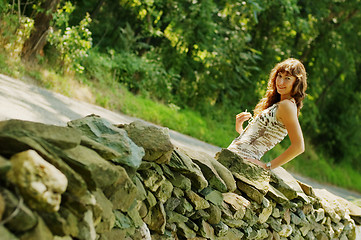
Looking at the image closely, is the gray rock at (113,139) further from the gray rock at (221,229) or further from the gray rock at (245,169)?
Result: the gray rock at (245,169)

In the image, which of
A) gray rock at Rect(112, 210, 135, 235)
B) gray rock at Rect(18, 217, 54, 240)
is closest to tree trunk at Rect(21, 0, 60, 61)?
gray rock at Rect(112, 210, 135, 235)

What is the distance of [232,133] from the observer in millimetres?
13336

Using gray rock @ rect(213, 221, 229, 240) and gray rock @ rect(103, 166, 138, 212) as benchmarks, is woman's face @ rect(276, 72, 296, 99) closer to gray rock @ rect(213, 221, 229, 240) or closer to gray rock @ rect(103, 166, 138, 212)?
gray rock @ rect(213, 221, 229, 240)

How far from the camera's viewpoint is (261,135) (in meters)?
3.68

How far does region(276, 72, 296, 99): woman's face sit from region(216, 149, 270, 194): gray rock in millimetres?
669

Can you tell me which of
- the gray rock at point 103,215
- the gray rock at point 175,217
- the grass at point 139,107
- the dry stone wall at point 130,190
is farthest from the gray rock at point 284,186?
the grass at point 139,107

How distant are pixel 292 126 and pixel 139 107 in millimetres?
7587

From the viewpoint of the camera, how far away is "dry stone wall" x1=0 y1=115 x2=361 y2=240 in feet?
5.57

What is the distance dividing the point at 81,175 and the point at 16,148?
0.34 metres

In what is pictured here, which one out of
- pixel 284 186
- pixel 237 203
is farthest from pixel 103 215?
pixel 284 186

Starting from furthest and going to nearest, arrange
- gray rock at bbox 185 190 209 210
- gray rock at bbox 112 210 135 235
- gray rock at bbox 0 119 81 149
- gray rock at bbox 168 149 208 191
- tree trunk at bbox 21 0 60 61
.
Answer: tree trunk at bbox 21 0 60 61 → gray rock at bbox 185 190 209 210 → gray rock at bbox 168 149 208 191 → gray rock at bbox 112 210 135 235 → gray rock at bbox 0 119 81 149

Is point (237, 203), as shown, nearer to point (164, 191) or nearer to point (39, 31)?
point (164, 191)

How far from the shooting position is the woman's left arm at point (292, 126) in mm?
3363

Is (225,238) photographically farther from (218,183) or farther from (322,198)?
(322,198)
